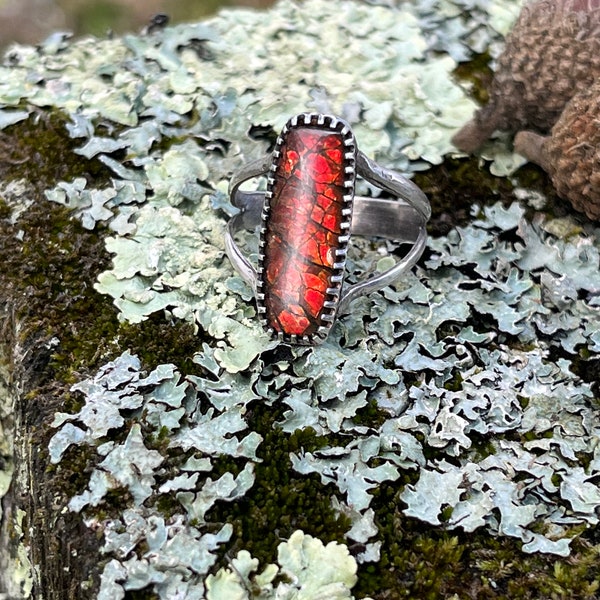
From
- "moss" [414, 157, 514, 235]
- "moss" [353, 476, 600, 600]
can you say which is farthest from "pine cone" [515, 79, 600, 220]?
"moss" [353, 476, 600, 600]

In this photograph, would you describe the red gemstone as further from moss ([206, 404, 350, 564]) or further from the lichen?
moss ([206, 404, 350, 564])

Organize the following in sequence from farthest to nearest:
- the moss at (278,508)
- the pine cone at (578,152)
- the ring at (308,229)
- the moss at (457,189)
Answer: the moss at (457,189) → the pine cone at (578,152) → the ring at (308,229) → the moss at (278,508)

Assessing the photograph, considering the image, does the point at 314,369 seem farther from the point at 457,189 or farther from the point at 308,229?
the point at 457,189

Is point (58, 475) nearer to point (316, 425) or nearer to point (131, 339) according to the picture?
point (131, 339)

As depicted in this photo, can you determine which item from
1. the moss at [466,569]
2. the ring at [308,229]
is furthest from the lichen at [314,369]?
the ring at [308,229]

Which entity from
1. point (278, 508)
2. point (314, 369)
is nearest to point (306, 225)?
point (314, 369)

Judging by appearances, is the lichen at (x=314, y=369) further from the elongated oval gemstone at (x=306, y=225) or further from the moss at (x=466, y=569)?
the elongated oval gemstone at (x=306, y=225)

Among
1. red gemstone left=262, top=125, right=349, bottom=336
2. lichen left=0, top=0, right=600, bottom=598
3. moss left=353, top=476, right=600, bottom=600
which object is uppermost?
red gemstone left=262, top=125, right=349, bottom=336
